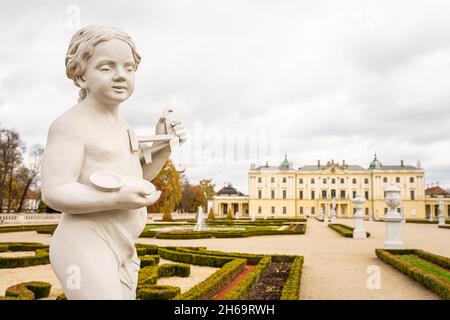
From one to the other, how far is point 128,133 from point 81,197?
0.47 meters

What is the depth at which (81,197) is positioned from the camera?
166 cm

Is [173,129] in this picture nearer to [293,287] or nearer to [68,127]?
[68,127]

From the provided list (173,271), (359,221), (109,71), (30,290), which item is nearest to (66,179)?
(109,71)

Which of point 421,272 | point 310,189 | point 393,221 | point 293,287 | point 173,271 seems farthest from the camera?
point 310,189

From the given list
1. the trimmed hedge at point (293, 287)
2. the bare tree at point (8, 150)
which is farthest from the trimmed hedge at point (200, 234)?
the bare tree at point (8, 150)

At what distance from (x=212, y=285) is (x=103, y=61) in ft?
14.3

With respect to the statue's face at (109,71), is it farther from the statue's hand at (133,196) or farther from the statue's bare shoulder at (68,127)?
the statue's hand at (133,196)

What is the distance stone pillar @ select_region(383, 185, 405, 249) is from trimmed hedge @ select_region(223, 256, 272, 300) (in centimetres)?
432

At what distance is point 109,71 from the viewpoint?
186cm

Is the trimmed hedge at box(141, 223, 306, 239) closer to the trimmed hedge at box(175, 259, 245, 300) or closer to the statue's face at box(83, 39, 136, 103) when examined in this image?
the trimmed hedge at box(175, 259, 245, 300)

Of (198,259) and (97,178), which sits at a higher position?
(97,178)
